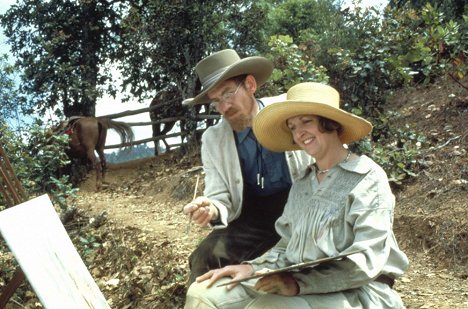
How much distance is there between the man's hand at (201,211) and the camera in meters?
3.15

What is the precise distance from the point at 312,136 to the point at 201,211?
0.70 meters

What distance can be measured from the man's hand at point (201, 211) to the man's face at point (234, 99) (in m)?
0.58

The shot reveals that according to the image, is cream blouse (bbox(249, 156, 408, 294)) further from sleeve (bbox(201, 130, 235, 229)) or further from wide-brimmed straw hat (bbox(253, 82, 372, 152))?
sleeve (bbox(201, 130, 235, 229))

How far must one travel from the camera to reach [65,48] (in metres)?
15.7

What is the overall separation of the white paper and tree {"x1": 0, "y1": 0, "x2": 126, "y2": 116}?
39.4 feet

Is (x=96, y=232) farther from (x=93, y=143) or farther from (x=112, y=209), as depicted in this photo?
(x=93, y=143)

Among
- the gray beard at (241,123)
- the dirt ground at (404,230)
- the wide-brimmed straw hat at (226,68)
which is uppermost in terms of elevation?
the wide-brimmed straw hat at (226,68)

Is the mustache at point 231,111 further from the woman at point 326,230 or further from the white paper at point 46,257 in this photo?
the white paper at point 46,257

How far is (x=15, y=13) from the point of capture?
15.8m

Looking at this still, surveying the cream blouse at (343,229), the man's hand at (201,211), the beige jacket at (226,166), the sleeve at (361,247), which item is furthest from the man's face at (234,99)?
the sleeve at (361,247)

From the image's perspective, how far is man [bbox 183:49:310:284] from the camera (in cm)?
366

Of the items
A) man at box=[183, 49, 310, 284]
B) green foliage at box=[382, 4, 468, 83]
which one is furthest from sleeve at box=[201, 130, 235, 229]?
green foliage at box=[382, 4, 468, 83]

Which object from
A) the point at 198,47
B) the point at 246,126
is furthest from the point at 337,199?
the point at 198,47

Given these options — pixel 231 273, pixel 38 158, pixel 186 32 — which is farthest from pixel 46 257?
pixel 186 32
